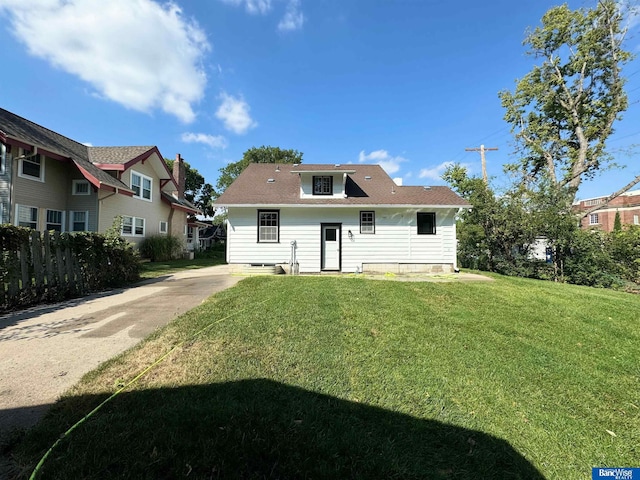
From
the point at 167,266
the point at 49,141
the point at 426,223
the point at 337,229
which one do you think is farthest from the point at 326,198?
the point at 49,141

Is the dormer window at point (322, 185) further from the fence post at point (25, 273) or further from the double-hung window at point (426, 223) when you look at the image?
the fence post at point (25, 273)

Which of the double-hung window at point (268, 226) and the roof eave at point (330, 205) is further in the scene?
the double-hung window at point (268, 226)

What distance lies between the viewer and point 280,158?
1532 inches

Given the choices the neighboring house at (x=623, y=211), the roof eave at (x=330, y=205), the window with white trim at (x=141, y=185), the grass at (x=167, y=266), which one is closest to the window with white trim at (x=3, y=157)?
the window with white trim at (x=141, y=185)

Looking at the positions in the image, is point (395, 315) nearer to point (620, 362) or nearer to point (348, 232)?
point (620, 362)

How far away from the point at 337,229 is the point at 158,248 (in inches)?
476

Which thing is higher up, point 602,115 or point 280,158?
point 280,158

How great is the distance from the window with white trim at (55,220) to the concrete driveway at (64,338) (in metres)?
10.0

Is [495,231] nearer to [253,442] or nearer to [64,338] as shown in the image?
[253,442]

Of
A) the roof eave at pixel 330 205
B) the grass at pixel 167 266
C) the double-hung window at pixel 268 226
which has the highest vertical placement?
the roof eave at pixel 330 205

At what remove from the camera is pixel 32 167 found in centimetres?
1307

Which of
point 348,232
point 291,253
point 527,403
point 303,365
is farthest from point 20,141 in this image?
point 527,403

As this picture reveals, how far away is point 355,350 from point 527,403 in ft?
5.96

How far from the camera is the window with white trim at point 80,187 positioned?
48.1 ft
